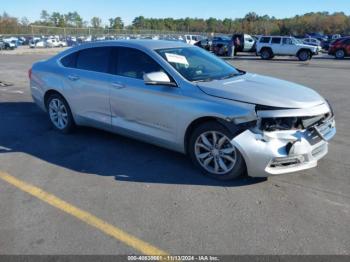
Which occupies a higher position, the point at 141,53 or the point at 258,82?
the point at 141,53

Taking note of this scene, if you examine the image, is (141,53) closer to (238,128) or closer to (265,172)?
(238,128)

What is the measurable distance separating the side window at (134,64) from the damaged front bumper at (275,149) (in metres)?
1.60

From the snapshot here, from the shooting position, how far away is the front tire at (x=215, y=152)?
434 centimetres

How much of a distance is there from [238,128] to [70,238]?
2096 millimetres

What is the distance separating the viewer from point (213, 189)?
169 inches

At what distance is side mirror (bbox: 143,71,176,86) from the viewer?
463 centimetres

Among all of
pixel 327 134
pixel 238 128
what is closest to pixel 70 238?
pixel 238 128

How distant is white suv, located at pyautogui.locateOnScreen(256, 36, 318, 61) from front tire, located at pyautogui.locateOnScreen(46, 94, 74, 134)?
24085 mm

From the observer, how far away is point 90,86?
5.73 m

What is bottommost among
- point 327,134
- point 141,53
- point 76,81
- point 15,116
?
point 15,116

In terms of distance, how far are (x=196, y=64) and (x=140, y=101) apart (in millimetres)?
945

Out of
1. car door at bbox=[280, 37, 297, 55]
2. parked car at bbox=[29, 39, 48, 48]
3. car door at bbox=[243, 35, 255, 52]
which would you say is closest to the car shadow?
car door at bbox=[280, 37, 297, 55]

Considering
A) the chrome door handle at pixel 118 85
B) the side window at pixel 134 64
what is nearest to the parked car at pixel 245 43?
the side window at pixel 134 64

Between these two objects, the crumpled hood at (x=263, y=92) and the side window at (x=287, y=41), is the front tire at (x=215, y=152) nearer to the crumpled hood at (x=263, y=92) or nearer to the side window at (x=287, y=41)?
the crumpled hood at (x=263, y=92)
